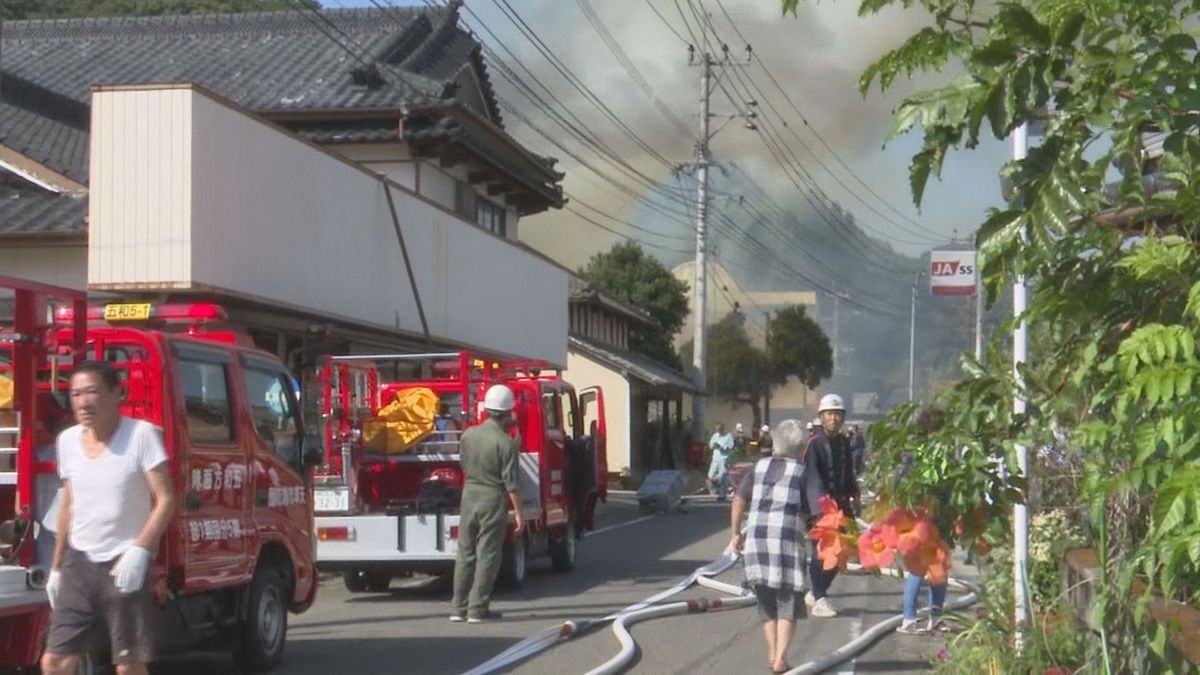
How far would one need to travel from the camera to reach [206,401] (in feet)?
32.8

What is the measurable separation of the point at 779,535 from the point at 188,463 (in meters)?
3.59

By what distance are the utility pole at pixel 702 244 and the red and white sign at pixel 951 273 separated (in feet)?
82.4

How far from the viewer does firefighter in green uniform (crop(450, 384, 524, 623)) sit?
1351cm

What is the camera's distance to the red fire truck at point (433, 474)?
50.6 ft

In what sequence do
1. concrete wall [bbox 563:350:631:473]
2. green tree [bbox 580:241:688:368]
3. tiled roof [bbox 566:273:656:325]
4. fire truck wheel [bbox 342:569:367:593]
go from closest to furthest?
fire truck wheel [bbox 342:569:367:593] → tiled roof [bbox 566:273:656:325] → concrete wall [bbox 563:350:631:473] → green tree [bbox 580:241:688:368]

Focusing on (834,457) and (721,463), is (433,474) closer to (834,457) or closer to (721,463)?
(834,457)

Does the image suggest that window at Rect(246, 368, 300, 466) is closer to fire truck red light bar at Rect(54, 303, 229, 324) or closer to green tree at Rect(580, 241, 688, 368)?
fire truck red light bar at Rect(54, 303, 229, 324)

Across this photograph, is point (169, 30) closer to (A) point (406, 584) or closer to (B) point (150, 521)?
(A) point (406, 584)

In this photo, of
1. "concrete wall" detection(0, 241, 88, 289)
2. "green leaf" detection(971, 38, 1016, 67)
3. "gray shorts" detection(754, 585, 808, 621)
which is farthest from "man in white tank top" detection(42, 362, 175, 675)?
"concrete wall" detection(0, 241, 88, 289)

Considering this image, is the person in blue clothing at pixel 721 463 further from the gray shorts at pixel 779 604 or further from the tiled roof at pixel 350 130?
the gray shorts at pixel 779 604

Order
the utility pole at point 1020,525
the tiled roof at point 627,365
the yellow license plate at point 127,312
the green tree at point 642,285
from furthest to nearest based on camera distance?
the green tree at point 642,285 < the tiled roof at point 627,365 < the yellow license plate at point 127,312 < the utility pole at point 1020,525

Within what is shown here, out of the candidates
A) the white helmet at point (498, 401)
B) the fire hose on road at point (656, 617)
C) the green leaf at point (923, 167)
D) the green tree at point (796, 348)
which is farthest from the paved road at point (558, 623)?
the green tree at point (796, 348)

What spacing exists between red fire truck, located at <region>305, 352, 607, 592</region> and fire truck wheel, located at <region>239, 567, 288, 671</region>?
12.0ft

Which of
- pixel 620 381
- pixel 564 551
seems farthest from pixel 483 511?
pixel 620 381
